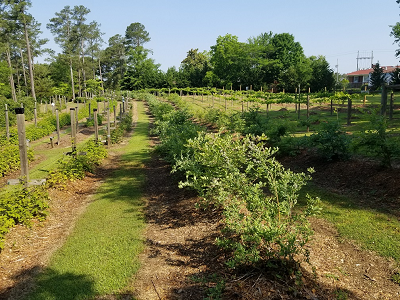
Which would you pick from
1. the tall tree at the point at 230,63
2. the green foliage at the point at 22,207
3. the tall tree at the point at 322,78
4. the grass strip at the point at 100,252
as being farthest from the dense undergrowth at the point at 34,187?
the tall tree at the point at 230,63

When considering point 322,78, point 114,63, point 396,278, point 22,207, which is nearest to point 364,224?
point 396,278

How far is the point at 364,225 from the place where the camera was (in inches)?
235

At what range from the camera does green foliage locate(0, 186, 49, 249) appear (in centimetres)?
641

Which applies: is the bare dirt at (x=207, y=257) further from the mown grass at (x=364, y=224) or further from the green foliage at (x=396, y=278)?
the mown grass at (x=364, y=224)

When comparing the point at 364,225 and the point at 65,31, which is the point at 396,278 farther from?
the point at 65,31

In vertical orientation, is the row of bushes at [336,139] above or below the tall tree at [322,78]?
below

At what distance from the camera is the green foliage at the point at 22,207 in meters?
6.41

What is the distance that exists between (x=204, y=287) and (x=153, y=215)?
3369 mm

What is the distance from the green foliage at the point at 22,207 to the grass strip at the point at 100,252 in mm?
886

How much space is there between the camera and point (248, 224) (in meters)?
4.21

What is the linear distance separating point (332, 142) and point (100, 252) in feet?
21.5

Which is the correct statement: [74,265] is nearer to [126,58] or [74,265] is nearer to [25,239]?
[25,239]

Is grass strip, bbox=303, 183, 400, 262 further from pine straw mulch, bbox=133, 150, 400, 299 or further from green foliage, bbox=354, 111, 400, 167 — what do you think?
green foliage, bbox=354, 111, 400, 167

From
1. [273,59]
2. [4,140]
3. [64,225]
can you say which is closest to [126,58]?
[273,59]
